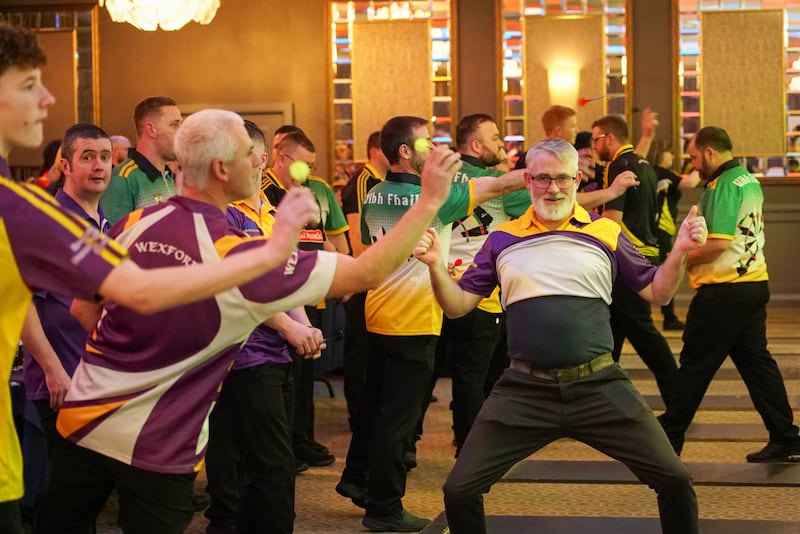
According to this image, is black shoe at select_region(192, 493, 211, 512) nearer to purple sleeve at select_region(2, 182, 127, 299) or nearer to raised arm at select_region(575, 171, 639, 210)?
raised arm at select_region(575, 171, 639, 210)

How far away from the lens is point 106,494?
9.33ft

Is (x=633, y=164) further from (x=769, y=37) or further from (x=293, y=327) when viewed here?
(x=769, y=37)

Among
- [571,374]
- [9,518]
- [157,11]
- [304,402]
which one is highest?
[157,11]

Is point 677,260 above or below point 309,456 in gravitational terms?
above

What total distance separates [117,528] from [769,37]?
10150 millimetres

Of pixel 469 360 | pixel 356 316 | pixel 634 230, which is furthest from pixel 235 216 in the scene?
pixel 634 230

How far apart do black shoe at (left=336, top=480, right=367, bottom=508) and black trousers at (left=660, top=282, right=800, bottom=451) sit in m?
1.72

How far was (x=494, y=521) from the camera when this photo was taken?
4.83 meters

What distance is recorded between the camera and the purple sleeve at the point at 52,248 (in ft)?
7.13

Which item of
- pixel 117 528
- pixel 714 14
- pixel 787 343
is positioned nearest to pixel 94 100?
pixel 714 14

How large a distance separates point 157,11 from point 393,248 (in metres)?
6.73

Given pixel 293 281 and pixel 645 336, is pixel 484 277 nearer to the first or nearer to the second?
pixel 293 281

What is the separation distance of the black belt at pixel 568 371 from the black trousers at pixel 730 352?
212 cm

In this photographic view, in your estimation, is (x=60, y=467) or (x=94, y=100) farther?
(x=94, y=100)
